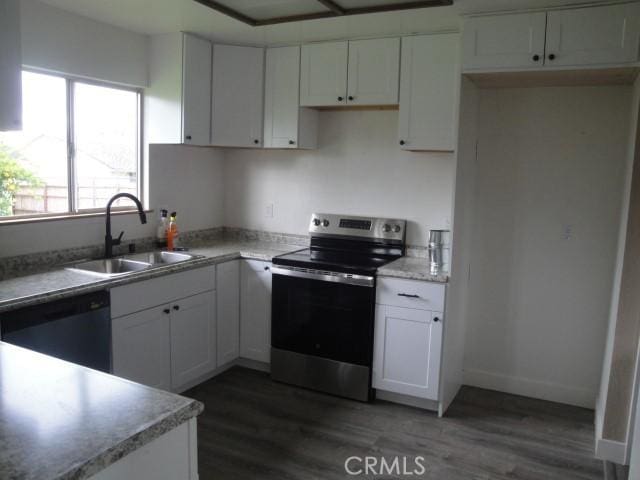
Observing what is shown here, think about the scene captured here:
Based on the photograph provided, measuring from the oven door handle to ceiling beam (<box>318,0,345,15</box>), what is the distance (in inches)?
60.6

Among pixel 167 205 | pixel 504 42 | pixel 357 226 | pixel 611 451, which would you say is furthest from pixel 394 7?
pixel 611 451

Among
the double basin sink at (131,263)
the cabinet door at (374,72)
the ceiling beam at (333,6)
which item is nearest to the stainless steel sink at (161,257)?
the double basin sink at (131,263)

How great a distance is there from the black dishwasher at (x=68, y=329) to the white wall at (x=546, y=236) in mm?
2368

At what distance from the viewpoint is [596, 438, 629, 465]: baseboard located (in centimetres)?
283

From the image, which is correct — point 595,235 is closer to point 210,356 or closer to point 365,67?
point 365,67

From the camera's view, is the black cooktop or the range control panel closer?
the black cooktop

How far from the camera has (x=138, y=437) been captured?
1165 mm

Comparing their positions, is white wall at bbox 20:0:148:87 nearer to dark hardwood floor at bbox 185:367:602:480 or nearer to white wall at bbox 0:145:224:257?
white wall at bbox 0:145:224:257

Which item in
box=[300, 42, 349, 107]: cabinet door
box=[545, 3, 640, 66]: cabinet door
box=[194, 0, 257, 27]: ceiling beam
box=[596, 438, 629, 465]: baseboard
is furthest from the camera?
box=[300, 42, 349, 107]: cabinet door

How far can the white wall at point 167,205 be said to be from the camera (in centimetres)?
305

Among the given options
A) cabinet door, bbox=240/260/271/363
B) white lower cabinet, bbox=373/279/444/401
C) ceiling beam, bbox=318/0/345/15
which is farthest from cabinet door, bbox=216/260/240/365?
ceiling beam, bbox=318/0/345/15

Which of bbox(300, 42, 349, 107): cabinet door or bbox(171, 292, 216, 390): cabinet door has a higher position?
bbox(300, 42, 349, 107): cabinet door

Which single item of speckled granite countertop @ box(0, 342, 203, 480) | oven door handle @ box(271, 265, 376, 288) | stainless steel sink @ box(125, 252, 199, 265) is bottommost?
oven door handle @ box(271, 265, 376, 288)

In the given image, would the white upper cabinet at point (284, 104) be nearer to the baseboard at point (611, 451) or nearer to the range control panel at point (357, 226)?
the range control panel at point (357, 226)
